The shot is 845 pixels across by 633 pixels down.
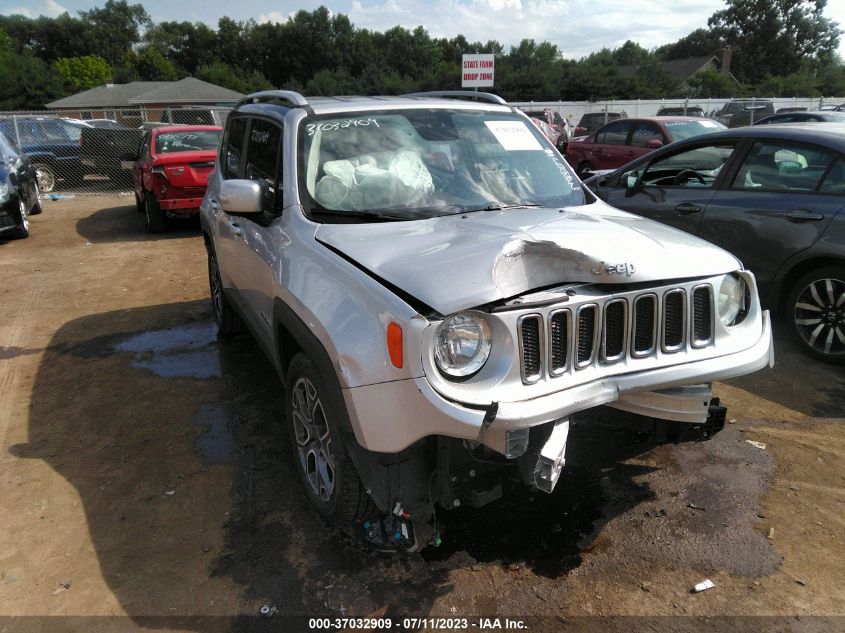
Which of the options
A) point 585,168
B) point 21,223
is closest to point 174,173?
point 21,223

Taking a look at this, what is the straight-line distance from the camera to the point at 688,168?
244 inches

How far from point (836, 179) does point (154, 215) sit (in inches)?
391

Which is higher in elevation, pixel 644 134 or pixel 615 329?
pixel 644 134

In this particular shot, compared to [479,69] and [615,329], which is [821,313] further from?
[479,69]

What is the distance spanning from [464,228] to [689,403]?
4.09ft

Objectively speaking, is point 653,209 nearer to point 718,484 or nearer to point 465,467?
point 718,484

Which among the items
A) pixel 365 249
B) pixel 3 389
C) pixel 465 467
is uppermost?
pixel 365 249

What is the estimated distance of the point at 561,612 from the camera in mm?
2566

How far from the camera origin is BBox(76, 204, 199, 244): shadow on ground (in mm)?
11031

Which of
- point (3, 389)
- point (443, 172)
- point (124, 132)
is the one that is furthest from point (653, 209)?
point (124, 132)

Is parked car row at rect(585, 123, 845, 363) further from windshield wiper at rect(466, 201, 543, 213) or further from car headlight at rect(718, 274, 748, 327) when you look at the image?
windshield wiper at rect(466, 201, 543, 213)

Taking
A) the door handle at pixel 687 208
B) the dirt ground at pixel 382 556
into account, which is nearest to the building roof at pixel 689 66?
the door handle at pixel 687 208

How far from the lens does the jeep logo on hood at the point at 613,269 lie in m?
2.48

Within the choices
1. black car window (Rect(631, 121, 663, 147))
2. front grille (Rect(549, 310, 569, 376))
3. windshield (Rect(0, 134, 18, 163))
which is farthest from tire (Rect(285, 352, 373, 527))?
black car window (Rect(631, 121, 663, 147))
